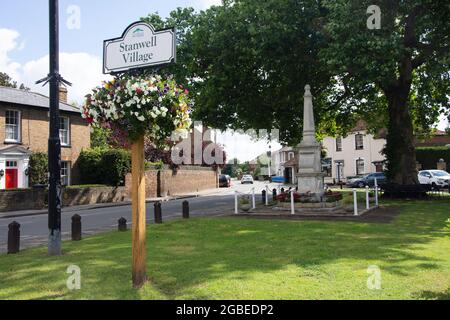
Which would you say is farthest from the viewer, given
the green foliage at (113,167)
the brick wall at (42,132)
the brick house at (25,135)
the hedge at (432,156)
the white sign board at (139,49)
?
the hedge at (432,156)

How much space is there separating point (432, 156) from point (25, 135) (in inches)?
1742

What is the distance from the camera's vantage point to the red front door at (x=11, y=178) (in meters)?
27.8

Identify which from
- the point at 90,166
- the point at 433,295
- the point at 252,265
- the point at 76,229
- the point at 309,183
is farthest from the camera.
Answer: the point at 90,166

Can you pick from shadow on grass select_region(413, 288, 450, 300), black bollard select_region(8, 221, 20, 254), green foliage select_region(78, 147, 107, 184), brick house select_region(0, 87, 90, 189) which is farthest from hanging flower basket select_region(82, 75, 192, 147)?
green foliage select_region(78, 147, 107, 184)

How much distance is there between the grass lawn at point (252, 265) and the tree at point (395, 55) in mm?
8528

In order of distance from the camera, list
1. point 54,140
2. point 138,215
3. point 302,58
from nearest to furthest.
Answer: point 138,215, point 54,140, point 302,58

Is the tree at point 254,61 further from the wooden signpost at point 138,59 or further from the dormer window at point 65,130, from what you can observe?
the wooden signpost at point 138,59

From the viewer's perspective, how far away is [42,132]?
30266 mm

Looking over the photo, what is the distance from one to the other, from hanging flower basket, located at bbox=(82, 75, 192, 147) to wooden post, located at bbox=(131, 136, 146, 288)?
0.93 ft

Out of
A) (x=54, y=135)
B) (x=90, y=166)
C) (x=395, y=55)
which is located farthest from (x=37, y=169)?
(x=395, y=55)

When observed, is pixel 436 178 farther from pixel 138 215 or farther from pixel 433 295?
pixel 138 215

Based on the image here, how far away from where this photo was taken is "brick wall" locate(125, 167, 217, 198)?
3638 centimetres

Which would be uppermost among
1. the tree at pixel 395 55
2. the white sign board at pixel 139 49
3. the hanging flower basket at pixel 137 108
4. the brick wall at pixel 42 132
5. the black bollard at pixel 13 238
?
the tree at pixel 395 55

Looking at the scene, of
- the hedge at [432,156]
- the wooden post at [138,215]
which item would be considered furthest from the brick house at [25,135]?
the hedge at [432,156]
